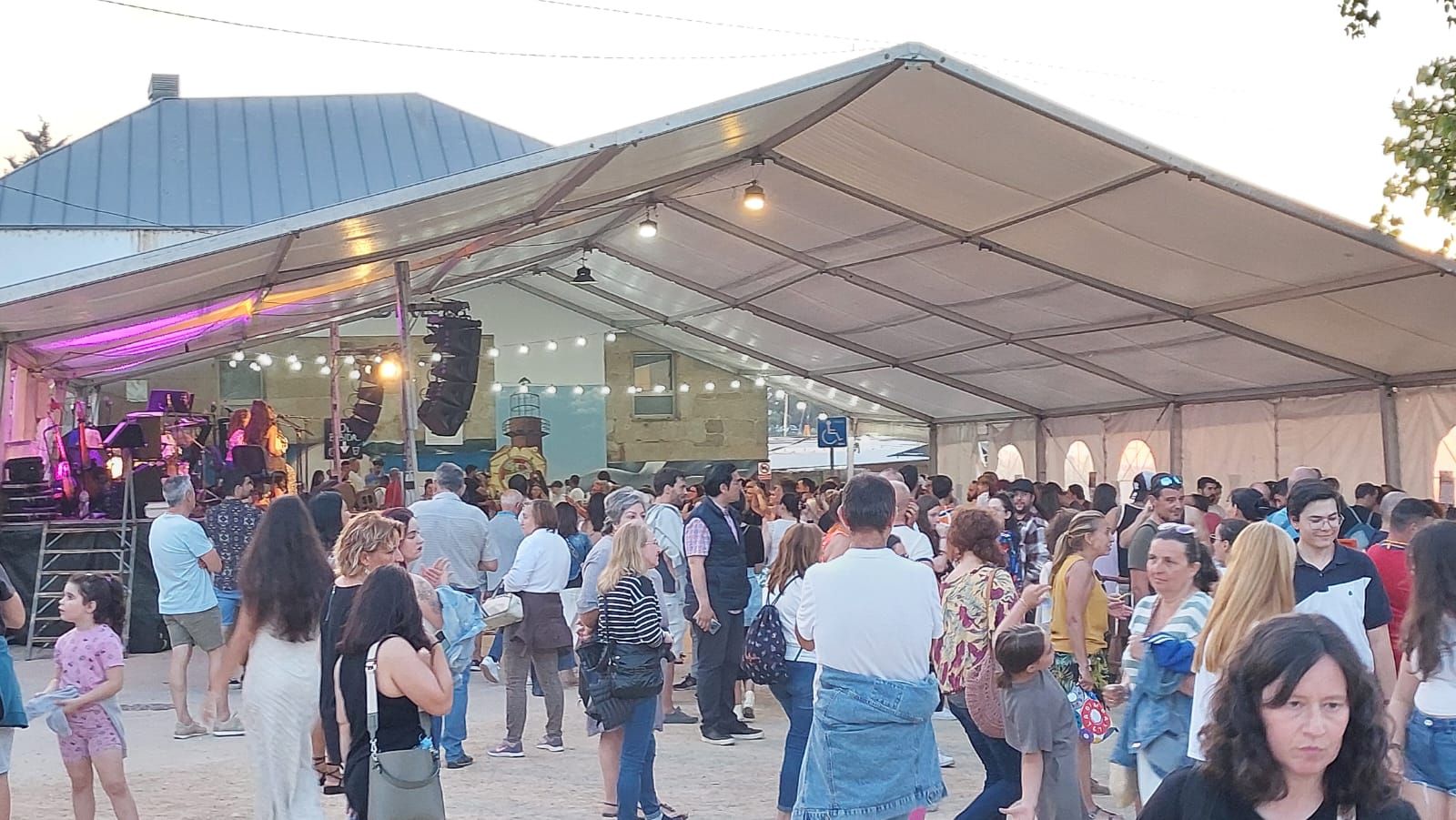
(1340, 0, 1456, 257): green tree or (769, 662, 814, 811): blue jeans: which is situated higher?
(1340, 0, 1456, 257): green tree

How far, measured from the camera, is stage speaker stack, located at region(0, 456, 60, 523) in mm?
12797

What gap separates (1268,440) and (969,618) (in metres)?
12.1

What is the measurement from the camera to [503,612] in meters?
7.45

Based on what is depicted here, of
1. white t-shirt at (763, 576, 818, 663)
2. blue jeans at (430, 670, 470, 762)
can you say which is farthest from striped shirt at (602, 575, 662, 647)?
blue jeans at (430, 670, 470, 762)

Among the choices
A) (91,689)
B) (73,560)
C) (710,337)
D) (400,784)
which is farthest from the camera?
(710,337)

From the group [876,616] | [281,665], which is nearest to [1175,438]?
[876,616]

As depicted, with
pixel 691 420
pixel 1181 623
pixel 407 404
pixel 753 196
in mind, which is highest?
pixel 753 196

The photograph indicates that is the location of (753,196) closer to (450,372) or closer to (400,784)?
(450,372)

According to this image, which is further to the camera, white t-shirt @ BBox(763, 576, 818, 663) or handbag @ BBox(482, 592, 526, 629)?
handbag @ BBox(482, 592, 526, 629)

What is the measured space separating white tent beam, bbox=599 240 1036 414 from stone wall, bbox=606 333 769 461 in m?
5.96

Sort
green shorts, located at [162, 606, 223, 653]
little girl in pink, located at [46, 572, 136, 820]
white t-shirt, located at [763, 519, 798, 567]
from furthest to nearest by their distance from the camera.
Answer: white t-shirt, located at [763, 519, 798, 567], green shorts, located at [162, 606, 223, 653], little girl in pink, located at [46, 572, 136, 820]

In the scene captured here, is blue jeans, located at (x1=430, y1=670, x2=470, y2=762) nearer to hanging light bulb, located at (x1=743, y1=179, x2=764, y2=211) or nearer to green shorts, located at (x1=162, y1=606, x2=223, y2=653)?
green shorts, located at (x1=162, y1=606, x2=223, y2=653)

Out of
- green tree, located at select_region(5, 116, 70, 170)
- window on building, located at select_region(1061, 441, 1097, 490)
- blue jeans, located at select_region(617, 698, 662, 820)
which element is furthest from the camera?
green tree, located at select_region(5, 116, 70, 170)

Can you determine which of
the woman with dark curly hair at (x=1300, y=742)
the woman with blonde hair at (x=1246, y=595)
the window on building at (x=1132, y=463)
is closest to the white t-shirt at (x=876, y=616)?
the woman with blonde hair at (x=1246, y=595)
